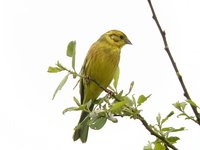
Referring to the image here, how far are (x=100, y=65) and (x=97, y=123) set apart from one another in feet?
9.10

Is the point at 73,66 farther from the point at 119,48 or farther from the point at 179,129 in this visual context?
the point at 119,48

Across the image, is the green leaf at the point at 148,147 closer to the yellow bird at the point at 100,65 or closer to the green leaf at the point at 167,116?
the green leaf at the point at 167,116

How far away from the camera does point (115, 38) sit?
5.76 m

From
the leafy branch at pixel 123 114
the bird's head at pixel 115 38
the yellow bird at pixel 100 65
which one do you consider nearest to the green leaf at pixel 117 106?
the leafy branch at pixel 123 114

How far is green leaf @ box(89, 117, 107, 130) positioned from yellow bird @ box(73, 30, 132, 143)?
2126 mm

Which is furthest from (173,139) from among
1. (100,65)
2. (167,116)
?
(100,65)

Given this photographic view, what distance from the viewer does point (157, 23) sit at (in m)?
2.09

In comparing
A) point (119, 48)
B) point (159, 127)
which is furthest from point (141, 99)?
point (119, 48)

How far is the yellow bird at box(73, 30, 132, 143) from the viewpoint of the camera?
4828mm

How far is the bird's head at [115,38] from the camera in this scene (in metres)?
5.66

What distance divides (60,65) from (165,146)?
0.86 meters

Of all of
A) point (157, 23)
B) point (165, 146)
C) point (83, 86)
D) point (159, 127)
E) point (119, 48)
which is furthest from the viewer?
point (119, 48)

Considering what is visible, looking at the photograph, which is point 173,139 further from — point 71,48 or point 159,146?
point 71,48

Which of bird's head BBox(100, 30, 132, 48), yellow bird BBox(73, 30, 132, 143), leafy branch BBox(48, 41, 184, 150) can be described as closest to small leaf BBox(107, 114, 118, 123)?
leafy branch BBox(48, 41, 184, 150)
